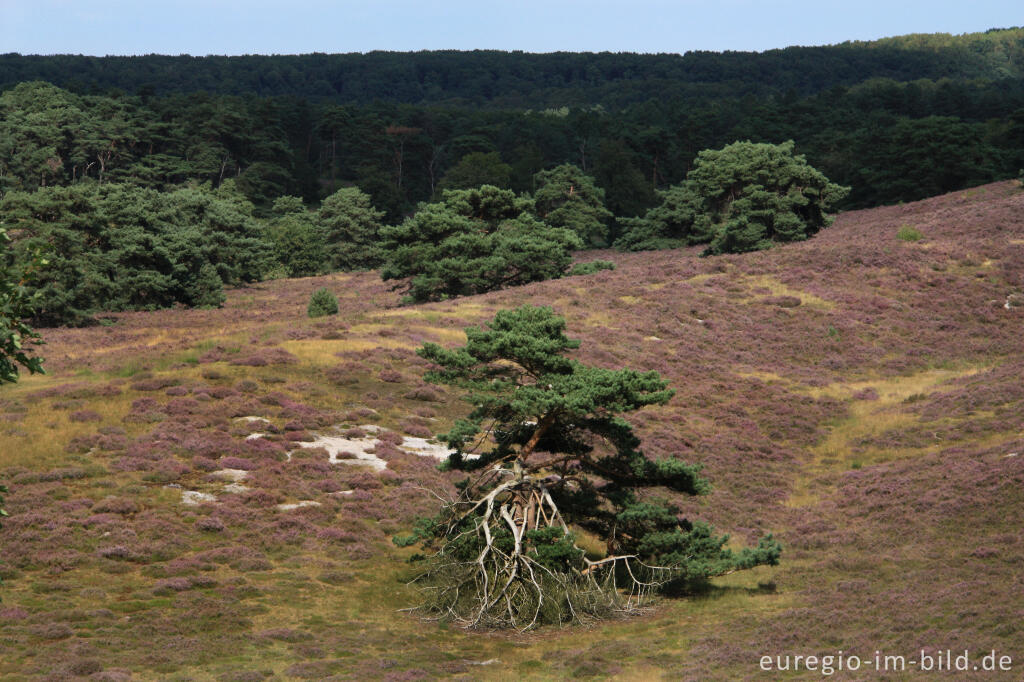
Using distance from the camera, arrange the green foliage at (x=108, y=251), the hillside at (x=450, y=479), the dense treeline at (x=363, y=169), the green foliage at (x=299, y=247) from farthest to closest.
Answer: the green foliage at (x=299, y=247) → the dense treeline at (x=363, y=169) → the green foliage at (x=108, y=251) → the hillside at (x=450, y=479)

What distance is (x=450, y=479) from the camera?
102 feet

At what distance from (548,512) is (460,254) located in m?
36.6

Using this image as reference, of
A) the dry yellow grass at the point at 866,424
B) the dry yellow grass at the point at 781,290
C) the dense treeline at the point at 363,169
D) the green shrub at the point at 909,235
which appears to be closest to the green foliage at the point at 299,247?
the dense treeline at the point at 363,169

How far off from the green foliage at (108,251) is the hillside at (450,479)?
461cm

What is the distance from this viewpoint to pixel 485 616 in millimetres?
21359

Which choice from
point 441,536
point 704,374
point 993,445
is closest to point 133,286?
point 704,374

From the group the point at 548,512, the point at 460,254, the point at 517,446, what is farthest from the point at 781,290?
the point at 548,512

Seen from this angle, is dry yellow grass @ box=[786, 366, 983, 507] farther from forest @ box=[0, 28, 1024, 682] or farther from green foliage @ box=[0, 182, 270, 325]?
green foliage @ box=[0, 182, 270, 325]

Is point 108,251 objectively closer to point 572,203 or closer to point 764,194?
point 764,194

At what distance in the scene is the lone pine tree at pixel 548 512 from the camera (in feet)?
70.4

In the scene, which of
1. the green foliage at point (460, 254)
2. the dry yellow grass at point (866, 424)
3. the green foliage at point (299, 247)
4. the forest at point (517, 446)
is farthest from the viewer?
the green foliage at point (299, 247)

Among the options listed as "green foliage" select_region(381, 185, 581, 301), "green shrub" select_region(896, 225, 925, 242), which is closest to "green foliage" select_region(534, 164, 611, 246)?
"green foliage" select_region(381, 185, 581, 301)

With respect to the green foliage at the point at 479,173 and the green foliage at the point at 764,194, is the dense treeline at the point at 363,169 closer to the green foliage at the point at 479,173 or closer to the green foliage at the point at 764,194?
Answer: the green foliage at the point at 479,173

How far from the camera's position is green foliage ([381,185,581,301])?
5728 centimetres
